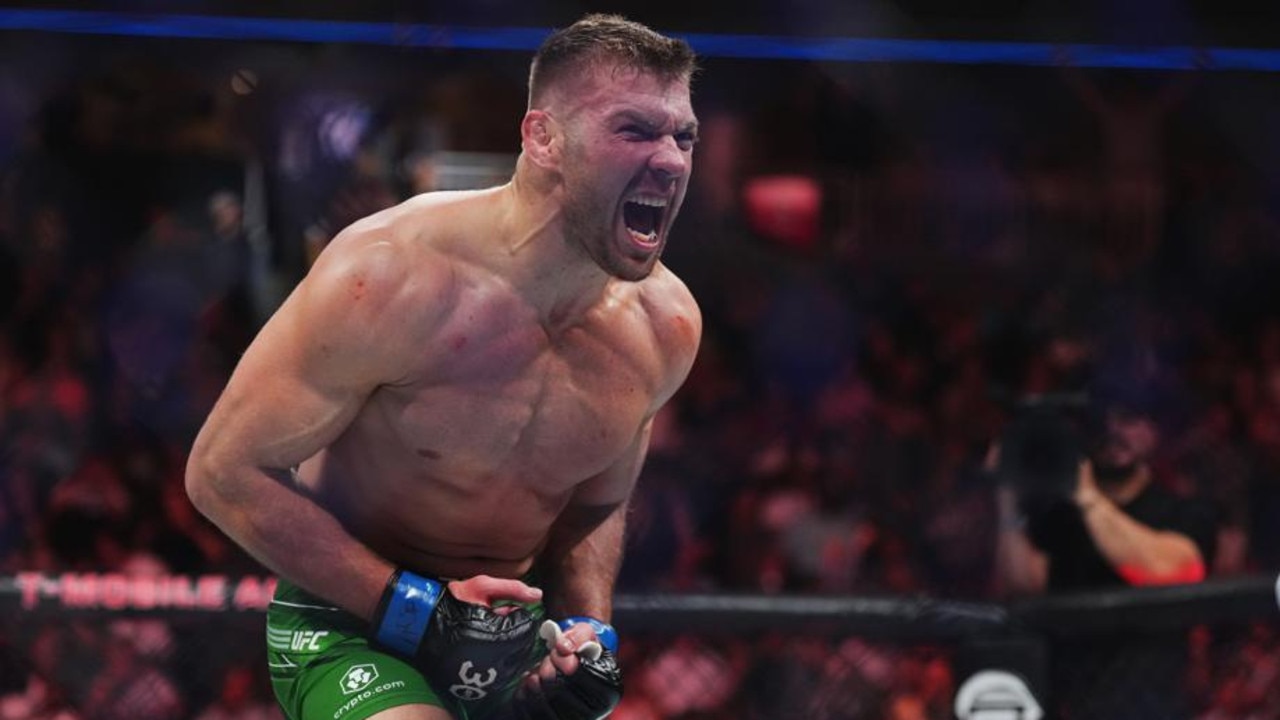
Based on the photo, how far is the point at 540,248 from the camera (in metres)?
1.91

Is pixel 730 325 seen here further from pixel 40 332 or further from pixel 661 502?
pixel 40 332

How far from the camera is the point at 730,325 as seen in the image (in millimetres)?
4293

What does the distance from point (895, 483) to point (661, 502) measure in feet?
1.72

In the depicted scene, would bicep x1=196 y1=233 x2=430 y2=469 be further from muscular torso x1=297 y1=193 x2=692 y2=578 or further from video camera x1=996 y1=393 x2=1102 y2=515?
video camera x1=996 y1=393 x2=1102 y2=515

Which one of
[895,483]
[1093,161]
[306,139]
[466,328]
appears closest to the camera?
[466,328]

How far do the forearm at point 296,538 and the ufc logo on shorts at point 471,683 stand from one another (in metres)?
0.12

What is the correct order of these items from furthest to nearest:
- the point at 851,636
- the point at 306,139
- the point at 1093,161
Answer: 1. the point at 1093,161
2. the point at 306,139
3. the point at 851,636

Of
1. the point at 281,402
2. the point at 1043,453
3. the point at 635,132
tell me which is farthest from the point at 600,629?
the point at 1043,453

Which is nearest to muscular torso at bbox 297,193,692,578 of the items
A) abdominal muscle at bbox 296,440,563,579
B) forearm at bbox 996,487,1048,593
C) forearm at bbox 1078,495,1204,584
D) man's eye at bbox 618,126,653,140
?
abdominal muscle at bbox 296,440,563,579

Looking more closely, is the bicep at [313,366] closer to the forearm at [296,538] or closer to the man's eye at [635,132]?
the forearm at [296,538]

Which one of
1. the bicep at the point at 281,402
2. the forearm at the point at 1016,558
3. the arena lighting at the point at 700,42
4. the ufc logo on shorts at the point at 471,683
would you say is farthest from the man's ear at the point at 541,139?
the arena lighting at the point at 700,42

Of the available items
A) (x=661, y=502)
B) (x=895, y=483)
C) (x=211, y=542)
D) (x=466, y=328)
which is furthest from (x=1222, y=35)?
(x=466, y=328)

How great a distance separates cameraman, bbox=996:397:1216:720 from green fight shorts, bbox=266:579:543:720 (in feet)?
3.49

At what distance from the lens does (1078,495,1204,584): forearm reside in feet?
9.71
